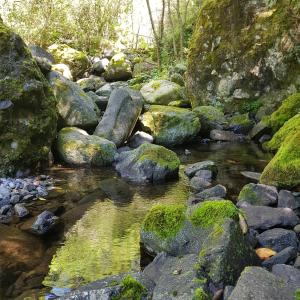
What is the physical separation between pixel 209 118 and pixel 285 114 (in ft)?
8.03

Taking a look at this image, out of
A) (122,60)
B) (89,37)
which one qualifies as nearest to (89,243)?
(122,60)

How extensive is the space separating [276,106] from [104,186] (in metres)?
8.40

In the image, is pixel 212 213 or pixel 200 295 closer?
pixel 200 295

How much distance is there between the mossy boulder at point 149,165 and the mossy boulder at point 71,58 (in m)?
14.3

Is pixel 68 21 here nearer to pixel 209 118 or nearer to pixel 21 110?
pixel 209 118

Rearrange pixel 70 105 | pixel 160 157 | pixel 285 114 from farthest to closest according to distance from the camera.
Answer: pixel 285 114, pixel 70 105, pixel 160 157

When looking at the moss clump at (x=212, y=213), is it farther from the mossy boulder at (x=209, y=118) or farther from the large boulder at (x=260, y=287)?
the mossy boulder at (x=209, y=118)

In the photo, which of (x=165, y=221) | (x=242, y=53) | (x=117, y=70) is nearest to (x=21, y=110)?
(x=165, y=221)

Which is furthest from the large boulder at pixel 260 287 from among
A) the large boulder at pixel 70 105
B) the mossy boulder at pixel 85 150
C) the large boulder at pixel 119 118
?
the large boulder at pixel 70 105

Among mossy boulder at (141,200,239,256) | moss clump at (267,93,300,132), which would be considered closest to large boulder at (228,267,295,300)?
mossy boulder at (141,200,239,256)

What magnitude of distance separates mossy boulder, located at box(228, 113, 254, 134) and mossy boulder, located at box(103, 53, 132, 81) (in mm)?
10324

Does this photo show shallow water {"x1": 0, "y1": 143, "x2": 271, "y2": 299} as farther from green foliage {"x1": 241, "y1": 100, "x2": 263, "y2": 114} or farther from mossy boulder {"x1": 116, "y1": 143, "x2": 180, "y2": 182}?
green foliage {"x1": 241, "y1": 100, "x2": 263, "y2": 114}

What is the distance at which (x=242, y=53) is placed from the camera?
51.3ft

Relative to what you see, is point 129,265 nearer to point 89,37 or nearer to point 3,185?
point 3,185
